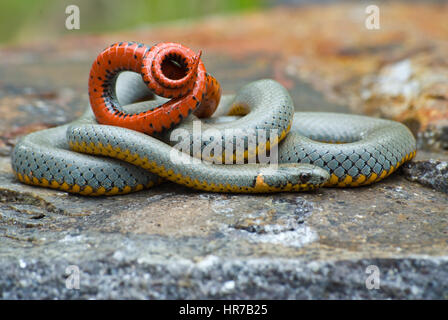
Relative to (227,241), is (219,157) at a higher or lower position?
higher

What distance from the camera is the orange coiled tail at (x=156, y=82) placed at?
12.5 feet

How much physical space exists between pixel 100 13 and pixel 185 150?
11.5 meters

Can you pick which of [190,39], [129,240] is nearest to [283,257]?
[129,240]

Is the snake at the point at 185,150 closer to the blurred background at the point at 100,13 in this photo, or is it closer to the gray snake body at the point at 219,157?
the gray snake body at the point at 219,157

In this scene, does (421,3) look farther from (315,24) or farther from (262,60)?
(262,60)

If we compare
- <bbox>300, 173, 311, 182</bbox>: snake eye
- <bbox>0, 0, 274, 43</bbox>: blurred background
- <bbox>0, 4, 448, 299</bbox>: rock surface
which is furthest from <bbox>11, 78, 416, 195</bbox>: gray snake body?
<bbox>0, 0, 274, 43</bbox>: blurred background

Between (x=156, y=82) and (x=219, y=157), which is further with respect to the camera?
(x=219, y=157)

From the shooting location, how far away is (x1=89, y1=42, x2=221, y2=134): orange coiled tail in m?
3.81

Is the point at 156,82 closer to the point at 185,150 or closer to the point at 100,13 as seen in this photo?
the point at 185,150

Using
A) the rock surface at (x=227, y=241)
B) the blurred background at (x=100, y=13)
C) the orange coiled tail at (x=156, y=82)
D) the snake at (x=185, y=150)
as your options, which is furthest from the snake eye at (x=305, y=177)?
the blurred background at (x=100, y=13)

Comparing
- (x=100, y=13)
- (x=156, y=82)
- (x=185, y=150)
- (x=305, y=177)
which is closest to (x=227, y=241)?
(x=305, y=177)

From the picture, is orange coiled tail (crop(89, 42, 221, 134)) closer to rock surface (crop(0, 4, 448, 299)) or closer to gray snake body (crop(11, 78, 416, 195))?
gray snake body (crop(11, 78, 416, 195))

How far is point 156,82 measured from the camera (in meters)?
3.81

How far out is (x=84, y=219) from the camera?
354cm
